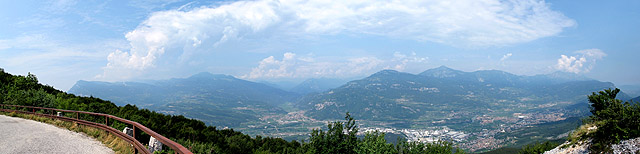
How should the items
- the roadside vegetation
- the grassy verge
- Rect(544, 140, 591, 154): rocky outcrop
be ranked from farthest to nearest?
Rect(544, 140, 591, 154): rocky outcrop
the roadside vegetation
the grassy verge

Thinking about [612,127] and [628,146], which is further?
[612,127]

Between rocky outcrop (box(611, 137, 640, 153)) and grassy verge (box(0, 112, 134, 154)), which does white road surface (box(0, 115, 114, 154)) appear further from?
rocky outcrop (box(611, 137, 640, 153))

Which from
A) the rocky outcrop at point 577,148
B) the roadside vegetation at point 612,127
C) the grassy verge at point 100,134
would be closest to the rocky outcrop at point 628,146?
the roadside vegetation at point 612,127

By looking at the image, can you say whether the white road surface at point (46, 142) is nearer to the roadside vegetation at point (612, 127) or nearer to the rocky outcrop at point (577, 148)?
the roadside vegetation at point (612, 127)

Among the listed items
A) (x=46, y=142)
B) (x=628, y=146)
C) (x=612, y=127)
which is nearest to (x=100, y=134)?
(x=46, y=142)

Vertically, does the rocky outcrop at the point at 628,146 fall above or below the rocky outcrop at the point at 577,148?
above

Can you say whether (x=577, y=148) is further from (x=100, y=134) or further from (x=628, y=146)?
(x=100, y=134)

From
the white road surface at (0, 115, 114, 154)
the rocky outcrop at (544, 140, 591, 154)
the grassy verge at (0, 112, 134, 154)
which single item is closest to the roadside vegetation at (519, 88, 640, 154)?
the rocky outcrop at (544, 140, 591, 154)

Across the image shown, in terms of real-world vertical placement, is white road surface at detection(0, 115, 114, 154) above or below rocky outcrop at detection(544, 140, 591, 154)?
above

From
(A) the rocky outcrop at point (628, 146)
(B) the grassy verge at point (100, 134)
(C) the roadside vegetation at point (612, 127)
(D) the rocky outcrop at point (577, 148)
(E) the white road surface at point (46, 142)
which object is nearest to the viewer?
(E) the white road surface at point (46, 142)
